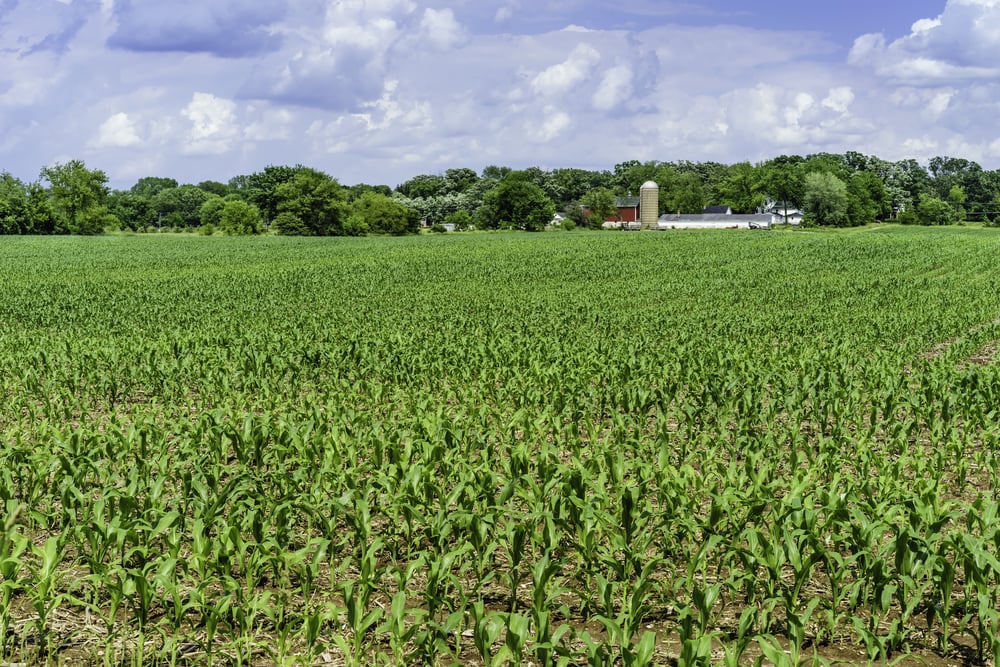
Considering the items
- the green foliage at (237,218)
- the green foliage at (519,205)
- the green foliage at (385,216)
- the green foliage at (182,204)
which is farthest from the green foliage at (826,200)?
the green foliage at (182,204)

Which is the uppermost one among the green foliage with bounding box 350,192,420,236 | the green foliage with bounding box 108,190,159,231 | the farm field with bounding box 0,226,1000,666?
the green foliage with bounding box 108,190,159,231

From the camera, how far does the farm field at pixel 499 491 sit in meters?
5.16

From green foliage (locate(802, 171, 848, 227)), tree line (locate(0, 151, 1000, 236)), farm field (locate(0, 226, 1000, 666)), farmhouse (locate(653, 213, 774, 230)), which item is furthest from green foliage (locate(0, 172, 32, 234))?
green foliage (locate(802, 171, 848, 227))

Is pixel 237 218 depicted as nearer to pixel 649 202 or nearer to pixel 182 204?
pixel 649 202

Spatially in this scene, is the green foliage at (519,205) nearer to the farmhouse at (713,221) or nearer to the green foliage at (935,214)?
the farmhouse at (713,221)

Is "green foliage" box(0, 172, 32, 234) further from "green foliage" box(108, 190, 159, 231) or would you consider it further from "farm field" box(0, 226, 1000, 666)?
"farm field" box(0, 226, 1000, 666)

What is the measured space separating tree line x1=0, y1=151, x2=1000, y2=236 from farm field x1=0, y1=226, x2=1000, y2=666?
85277 millimetres

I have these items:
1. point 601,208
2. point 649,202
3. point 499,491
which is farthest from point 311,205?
point 499,491

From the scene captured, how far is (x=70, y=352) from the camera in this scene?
1495cm

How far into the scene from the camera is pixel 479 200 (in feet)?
502

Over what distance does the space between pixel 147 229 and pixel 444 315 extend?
441 ft

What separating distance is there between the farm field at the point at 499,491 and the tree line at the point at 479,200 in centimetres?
8528

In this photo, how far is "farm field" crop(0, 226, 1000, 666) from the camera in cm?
516

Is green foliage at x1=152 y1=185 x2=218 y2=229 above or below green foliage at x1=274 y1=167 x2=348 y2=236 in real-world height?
above
